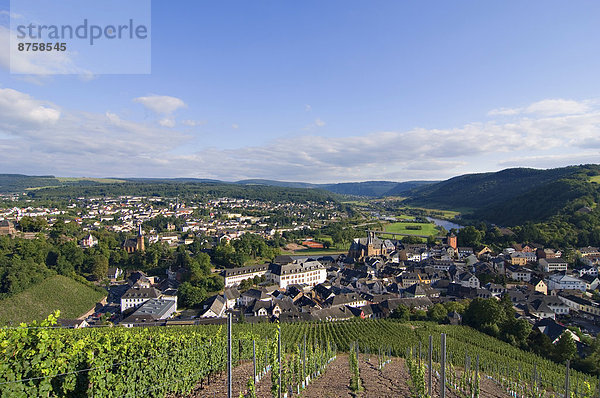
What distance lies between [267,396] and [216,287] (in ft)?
107

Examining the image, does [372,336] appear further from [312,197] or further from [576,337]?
[312,197]

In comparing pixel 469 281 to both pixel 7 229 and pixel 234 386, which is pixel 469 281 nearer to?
pixel 234 386

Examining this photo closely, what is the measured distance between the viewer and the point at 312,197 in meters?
198

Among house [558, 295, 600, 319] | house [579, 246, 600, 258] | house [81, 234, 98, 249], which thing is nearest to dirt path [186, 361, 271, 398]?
house [558, 295, 600, 319]

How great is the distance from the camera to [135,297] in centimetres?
3550

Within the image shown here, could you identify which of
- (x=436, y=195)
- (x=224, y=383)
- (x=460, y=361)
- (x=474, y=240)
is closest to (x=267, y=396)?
(x=224, y=383)

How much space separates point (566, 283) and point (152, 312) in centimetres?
5123

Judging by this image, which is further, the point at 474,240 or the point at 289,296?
the point at 474,240

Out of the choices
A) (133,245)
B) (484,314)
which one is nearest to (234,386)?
(484,314)

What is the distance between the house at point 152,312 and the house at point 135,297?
1.32 meters

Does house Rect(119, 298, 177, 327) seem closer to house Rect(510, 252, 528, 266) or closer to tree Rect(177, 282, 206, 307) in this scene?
tree Rect(177, 282, 206, 307)

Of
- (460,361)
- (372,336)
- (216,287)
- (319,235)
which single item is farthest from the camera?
(319,235)

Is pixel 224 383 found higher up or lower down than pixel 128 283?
higher up

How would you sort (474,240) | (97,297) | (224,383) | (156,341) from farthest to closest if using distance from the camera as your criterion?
(474,240), (97,297), (224,383), (156,341)
